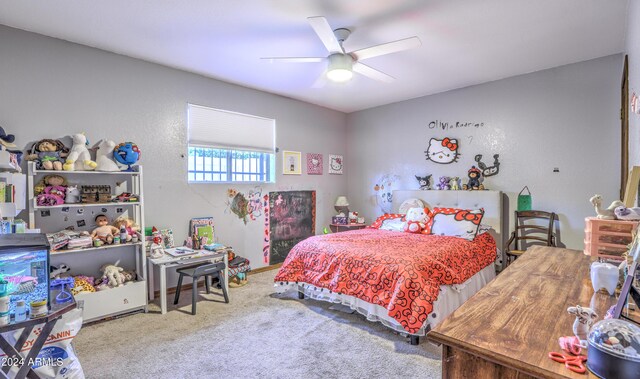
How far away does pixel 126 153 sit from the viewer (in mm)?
3020

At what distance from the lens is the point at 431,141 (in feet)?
15.0

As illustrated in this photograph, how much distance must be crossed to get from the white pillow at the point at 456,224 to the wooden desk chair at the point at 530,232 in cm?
51

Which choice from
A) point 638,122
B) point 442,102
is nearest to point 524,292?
point 638,122

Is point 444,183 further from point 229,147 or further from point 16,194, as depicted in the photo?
point 16,194

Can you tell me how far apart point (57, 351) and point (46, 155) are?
71.8 inches

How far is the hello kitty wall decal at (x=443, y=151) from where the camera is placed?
4363 millimetres

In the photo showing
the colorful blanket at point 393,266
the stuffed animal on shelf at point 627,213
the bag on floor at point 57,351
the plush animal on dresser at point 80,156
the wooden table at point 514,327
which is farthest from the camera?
the plush animal on dresser at point 80,156

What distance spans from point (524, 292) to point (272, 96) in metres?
4.00

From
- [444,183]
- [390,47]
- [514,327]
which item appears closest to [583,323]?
[514,327]

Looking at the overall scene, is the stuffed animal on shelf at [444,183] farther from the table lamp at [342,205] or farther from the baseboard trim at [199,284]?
the baseboard trim at [199,284]

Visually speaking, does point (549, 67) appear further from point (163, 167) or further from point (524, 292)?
point (163, 167)

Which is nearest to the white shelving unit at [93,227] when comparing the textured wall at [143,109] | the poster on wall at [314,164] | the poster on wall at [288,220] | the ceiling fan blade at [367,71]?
the textured wall at [143,109]

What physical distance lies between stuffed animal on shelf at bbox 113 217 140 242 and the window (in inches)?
33.1

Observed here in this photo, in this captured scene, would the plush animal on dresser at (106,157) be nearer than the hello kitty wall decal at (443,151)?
Yes
